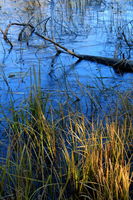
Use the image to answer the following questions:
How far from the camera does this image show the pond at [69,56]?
4.83 meters

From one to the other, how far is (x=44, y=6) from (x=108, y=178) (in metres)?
11.4

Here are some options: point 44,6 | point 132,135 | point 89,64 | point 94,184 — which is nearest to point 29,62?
point 89,64

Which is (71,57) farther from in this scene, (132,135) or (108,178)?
(108,178)

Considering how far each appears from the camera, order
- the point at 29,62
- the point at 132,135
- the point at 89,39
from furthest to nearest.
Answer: the point at 89,39 → the point at 29,62 → the point at 132,135

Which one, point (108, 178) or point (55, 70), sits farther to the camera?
point (55, 70)

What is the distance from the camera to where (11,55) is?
6.91 meters

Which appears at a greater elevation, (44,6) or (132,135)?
(44,6)

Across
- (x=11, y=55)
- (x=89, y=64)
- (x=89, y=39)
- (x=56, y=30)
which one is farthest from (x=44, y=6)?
(x=89, y=64)

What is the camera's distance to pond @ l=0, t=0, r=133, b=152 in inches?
190

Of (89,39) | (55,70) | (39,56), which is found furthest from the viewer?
(89,39)

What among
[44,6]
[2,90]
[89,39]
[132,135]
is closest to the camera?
[132,135]

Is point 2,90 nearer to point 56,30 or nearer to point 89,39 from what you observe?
point 89,39

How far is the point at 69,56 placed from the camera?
6.75m

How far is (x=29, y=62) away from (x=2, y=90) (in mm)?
1502
